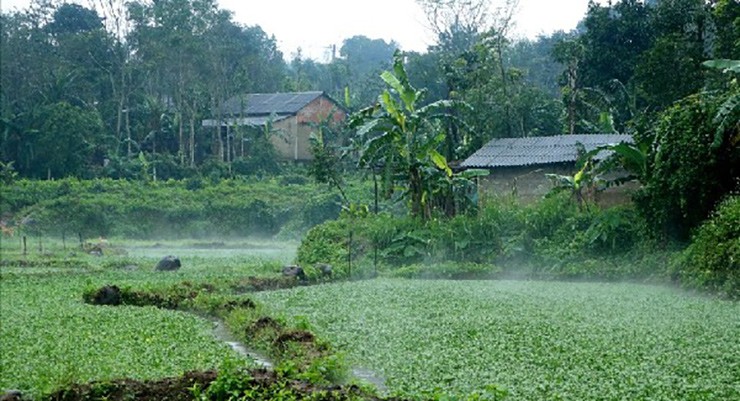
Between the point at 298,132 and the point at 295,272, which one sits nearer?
the point at 295,272

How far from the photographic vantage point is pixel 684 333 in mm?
10984

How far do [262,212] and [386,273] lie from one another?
53.3 feet

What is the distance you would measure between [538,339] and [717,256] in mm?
→ 5710

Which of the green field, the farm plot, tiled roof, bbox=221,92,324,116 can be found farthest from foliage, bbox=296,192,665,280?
tiled roof, bbox=221,92,324,116

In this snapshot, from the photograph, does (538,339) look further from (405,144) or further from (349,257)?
(405,144)

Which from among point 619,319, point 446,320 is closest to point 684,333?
point 619,319

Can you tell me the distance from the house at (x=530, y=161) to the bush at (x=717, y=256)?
26.9 ft

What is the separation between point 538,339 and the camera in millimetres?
10805

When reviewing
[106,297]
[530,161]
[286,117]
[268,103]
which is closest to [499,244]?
[530,161]

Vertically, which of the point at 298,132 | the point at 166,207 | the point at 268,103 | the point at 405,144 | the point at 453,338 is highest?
the point at 268,103

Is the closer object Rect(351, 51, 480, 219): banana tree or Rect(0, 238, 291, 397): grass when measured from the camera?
Rect(0, 238, 291, 397): grass

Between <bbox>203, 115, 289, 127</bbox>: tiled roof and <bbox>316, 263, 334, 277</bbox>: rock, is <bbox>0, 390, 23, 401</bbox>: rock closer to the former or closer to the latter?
<bbox>316, 263, 334, 277</bbox>: rock

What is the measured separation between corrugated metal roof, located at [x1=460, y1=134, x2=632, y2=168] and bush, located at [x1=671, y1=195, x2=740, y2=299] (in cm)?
813

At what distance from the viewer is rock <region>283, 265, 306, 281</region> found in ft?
66.9
